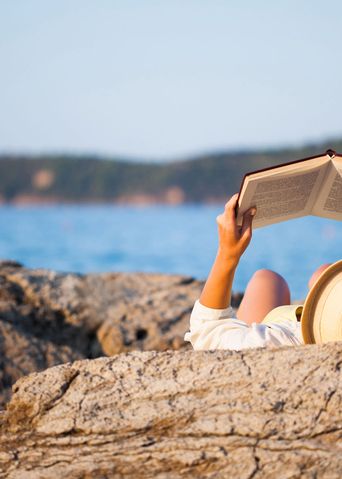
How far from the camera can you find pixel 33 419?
2742mm

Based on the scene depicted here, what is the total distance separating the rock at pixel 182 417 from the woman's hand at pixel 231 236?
1.29 ft

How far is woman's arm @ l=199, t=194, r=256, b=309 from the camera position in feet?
9.86

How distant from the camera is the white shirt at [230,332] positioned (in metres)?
3.03

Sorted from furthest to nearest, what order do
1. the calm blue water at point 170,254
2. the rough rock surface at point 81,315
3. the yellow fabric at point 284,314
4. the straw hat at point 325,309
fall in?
the calm blue water at point 170,254 → the rough rock surface at point 81,315 → the yellow fabric at point 284,314 → the straw hat at point 325,309

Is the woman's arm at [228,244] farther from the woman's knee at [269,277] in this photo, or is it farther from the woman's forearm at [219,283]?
the woman's knee at [269,277]

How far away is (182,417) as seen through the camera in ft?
8.64

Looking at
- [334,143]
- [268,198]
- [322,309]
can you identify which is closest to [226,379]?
[322,309]

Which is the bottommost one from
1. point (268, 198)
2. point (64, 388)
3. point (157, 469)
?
point (157, 469)

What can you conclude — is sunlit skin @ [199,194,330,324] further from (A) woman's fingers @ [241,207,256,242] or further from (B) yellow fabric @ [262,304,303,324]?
(B) yellow fabric @ [262,304,303,324]

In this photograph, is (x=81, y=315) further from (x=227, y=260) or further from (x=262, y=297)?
(x=227, y=260)

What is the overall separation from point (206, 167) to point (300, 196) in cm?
7007

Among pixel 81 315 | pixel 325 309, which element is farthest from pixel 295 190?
pixel 81 315

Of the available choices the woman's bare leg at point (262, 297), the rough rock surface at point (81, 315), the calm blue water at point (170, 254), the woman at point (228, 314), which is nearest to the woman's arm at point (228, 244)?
the woman at point (228, 314)

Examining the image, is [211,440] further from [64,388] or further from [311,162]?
[311,162]
